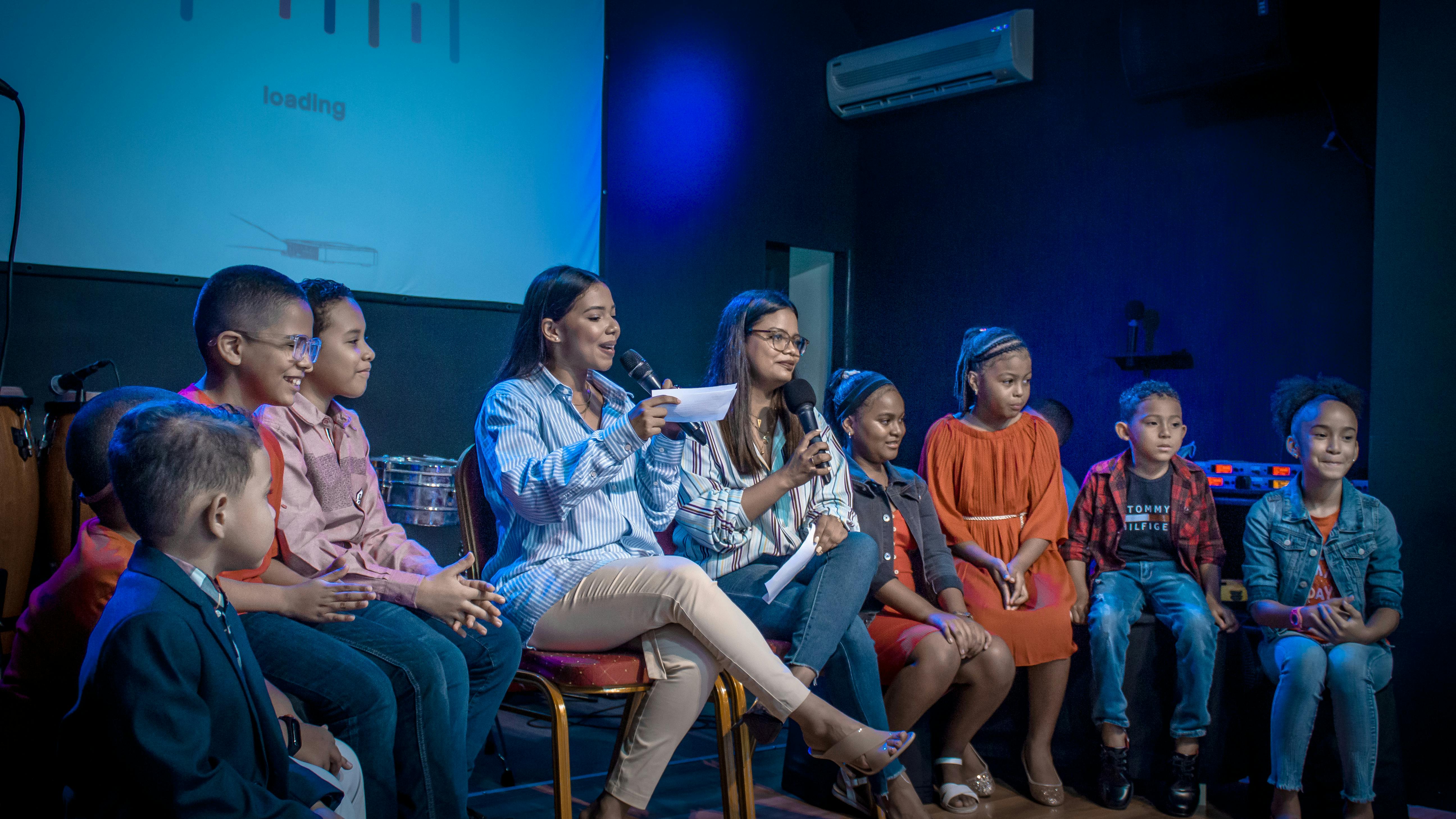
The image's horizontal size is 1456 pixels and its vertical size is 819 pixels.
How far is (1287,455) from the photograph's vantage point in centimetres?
405

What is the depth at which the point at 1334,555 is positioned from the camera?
284cm

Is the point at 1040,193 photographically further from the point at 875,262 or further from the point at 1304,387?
the point at 1304,387

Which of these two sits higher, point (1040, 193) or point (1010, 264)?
point (1040, 193)

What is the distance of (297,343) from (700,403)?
79 cm

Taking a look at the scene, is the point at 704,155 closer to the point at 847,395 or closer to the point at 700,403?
the point at 847,395

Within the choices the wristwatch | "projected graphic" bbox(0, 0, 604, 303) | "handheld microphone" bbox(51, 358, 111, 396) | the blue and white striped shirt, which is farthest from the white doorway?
the wristwatch

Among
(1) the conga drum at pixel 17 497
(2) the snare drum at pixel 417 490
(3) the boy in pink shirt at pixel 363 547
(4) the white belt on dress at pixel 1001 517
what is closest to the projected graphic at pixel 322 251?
(2) the snare drum at pixel 417 490

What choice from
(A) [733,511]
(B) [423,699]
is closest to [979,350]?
(A) [733,511]

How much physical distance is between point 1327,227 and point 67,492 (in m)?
4.27

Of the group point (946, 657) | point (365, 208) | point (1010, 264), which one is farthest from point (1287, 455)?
point (365, 208)

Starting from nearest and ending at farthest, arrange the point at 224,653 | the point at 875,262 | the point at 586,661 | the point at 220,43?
the point at 224,653, the point at 586,661, the point at 220,43, the point at 875,262

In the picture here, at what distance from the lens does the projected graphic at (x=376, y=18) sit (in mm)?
3682

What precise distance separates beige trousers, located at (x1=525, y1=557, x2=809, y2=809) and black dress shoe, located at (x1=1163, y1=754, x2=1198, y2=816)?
1.23 meters

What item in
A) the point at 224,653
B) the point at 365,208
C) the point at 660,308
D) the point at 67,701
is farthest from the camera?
the point at 660,308
